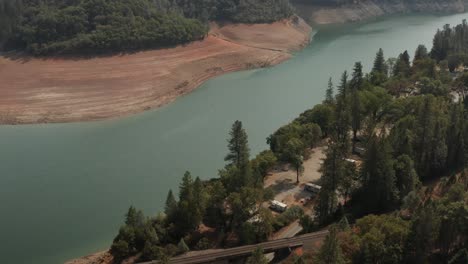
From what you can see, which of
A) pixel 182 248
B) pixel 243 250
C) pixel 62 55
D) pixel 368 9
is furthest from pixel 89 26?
pixel 368 9

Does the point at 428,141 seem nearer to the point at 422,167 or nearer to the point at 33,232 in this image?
the point at 422,167

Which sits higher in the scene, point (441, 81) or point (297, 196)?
point (441, 81)

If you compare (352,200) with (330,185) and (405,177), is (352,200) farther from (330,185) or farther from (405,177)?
(405,177)

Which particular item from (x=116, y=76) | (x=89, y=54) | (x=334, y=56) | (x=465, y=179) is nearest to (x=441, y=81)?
(x=465, y=179)

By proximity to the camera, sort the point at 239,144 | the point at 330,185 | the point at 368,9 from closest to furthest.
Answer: the point at 330,185, the point at 239,144, the point at 368,9

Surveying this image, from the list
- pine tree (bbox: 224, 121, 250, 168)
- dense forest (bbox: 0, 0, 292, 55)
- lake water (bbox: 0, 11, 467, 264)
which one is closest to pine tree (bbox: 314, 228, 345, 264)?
pine tree (bbox: 224, 121, 250, 168)

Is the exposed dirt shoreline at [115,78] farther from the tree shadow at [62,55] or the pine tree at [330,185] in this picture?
the pine tree at [330,185]
